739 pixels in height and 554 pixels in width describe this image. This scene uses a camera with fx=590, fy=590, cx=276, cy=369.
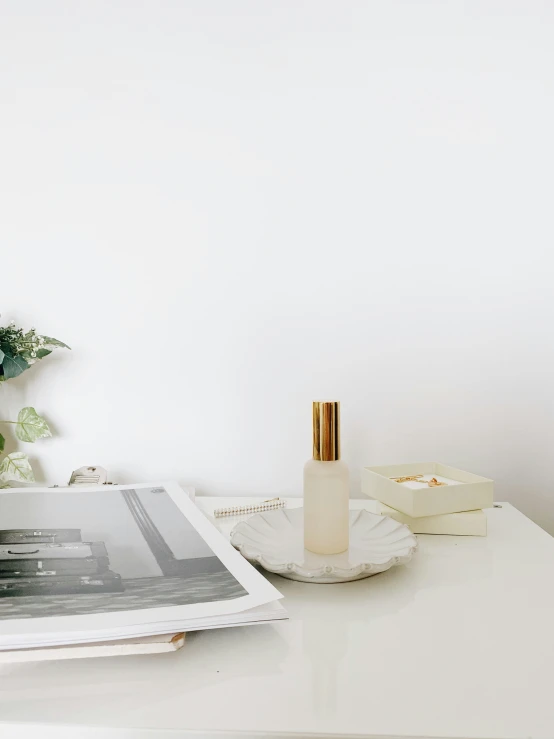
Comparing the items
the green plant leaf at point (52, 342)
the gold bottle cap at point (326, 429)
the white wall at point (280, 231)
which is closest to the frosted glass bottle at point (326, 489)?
the gold bottle cap at point (326, 429)

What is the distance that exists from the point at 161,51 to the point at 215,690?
0.92m

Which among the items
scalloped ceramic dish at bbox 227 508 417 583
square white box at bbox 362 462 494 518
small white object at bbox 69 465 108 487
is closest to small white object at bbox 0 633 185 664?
scalloped ceramic dish at bbox 227 508 417 583

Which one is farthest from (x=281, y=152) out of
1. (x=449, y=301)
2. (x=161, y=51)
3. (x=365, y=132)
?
(x=449, y=301)

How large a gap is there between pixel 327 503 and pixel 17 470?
0.53m

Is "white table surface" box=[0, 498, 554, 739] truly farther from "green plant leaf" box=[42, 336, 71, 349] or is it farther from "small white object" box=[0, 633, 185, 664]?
"green plant leaf" box=[42, 336, 71, 349]

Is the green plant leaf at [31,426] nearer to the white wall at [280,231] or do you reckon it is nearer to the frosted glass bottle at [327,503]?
the white wall at [280,231]

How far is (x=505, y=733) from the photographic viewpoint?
331 mm

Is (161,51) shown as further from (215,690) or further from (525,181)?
(215,690)

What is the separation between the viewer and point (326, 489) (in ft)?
1.92

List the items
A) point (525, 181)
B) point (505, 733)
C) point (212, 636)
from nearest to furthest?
point (505, 733), point (212, 636), point (525, 181)

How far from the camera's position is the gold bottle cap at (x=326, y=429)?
22.6 inches

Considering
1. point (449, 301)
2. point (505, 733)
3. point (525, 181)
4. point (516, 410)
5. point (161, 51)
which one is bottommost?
point (505, 733)

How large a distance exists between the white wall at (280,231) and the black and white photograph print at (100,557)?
10.8 inches

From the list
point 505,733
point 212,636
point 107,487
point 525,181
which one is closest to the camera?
point 505,733
